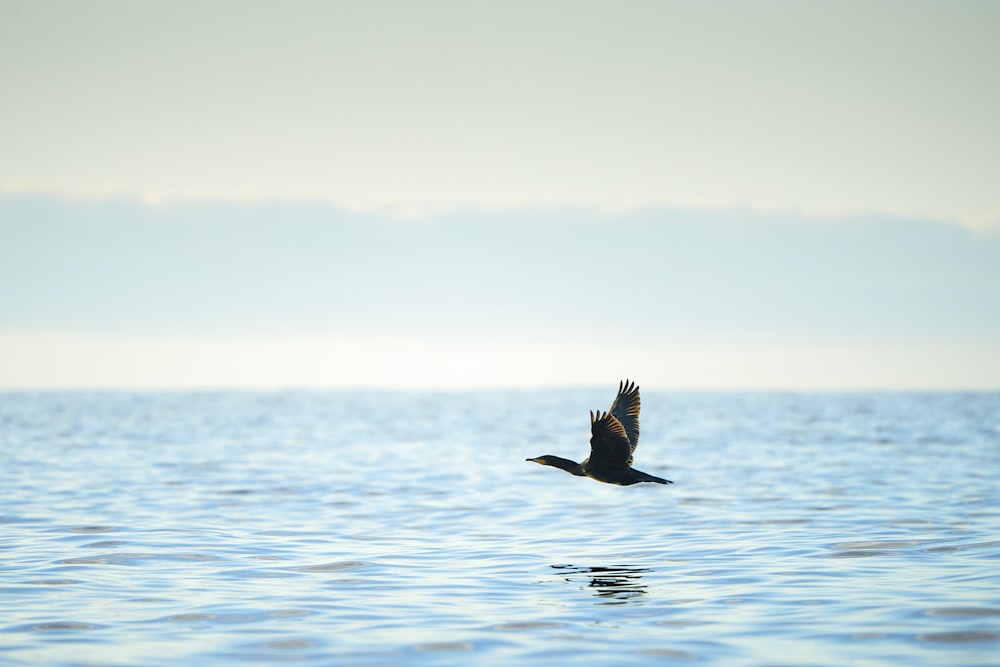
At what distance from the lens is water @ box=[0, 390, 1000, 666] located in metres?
11.8

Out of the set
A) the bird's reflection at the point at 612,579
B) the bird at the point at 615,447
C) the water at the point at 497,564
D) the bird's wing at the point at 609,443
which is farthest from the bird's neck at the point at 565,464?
the bird's reflection at the point at 612,579

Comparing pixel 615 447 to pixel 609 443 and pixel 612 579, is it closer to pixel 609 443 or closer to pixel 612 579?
pixel 609 443

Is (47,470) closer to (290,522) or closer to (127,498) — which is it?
(127,498)

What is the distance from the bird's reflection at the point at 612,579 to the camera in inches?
566

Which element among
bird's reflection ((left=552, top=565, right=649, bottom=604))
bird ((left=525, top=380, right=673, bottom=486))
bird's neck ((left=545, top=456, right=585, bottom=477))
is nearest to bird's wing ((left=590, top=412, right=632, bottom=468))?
bird ((left=525, top=380, right=673, bottom=486))

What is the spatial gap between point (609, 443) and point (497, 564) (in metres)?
2.89

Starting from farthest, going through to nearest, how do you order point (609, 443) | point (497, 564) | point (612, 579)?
point (497, 564) < point (609, 443) < point (612, 579)

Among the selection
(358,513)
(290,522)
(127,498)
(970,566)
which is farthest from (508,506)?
(970,566)

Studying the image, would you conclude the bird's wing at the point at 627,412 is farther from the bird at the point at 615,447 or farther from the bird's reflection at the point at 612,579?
the bird's reflection at the point at 612,579

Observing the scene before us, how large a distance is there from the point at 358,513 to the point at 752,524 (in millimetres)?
9338

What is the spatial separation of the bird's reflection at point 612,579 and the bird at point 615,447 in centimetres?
145

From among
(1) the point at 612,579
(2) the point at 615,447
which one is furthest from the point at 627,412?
(1) the point at 612,579

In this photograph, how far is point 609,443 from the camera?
660 inches

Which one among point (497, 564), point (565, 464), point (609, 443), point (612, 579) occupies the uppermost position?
point (609, 443)
